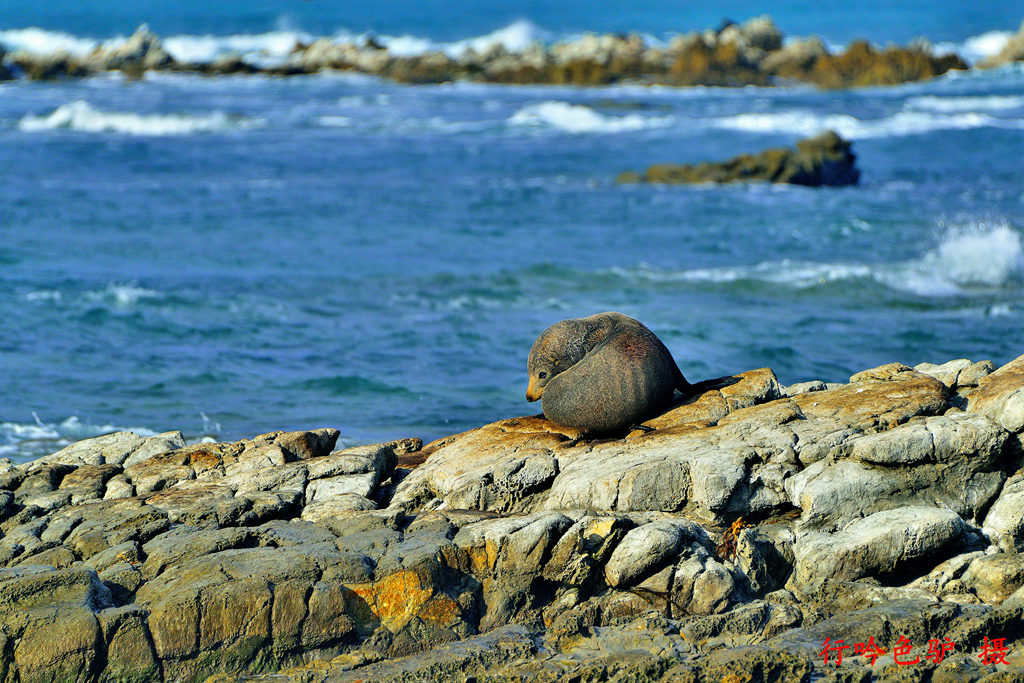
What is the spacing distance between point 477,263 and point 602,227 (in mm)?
4247

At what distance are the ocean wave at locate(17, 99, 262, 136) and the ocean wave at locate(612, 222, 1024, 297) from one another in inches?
1040

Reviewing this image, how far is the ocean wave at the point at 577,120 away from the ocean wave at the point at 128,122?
1095 cm

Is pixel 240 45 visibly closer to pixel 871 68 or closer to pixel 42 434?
pixel 871 68

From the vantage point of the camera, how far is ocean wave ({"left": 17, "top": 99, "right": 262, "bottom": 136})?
3969 centimetres

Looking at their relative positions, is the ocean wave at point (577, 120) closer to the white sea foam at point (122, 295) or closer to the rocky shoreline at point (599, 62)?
the rocky shoreline at point (599, 62)

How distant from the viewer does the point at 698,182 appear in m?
28.3

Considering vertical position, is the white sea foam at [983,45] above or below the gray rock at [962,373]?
above

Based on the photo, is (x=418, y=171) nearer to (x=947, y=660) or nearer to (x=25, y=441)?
(x=25, y=441)

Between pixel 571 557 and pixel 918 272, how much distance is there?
14.5 metres

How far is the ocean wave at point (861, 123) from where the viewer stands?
38344 millimetres

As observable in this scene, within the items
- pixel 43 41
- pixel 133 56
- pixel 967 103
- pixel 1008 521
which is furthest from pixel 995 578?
pixel 43 41

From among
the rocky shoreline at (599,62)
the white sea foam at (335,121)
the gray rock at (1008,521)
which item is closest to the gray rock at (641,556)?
the gray rock at (1008,521)

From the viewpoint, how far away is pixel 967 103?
4566 cm

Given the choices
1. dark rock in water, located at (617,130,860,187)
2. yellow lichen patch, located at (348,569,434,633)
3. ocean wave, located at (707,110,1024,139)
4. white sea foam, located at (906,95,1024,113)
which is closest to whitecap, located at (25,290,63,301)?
yellow lichen patch, located at (348,569,434,633)
